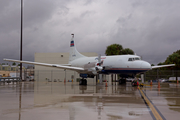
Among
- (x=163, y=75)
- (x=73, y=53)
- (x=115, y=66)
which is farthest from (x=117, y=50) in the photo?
(x=115, y=66)

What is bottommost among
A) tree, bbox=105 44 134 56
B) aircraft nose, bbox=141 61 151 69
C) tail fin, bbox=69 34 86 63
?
aircraft nose, bbox=141 61 151 69

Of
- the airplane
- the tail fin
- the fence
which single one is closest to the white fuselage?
the airplane

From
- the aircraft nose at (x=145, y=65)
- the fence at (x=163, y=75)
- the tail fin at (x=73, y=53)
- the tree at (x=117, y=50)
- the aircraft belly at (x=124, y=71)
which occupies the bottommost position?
the fence at (x=163, y=75)

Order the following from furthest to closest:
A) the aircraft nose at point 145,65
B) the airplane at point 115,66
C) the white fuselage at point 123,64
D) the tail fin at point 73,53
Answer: the tail fin at point 73,53, the airplane at point 115,66, the white fuselage at point 123,64, the aircraft nose at point 145,65

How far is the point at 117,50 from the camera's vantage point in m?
57.0

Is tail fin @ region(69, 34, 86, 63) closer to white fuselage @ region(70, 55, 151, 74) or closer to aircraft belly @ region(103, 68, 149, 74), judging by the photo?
→ white fuselage @ region(70, 55, 151, 74)

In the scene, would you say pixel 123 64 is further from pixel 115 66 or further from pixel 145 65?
pixel 145 65

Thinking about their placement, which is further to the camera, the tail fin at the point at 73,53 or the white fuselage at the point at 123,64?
the tail fin at the point at 73,53

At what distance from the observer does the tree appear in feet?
186

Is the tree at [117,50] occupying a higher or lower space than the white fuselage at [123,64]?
higher

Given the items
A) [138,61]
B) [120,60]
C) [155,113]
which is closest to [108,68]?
[120,60]

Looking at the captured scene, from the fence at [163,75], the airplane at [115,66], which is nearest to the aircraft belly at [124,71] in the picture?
the airplane at [115,66]

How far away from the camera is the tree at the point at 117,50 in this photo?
186ft

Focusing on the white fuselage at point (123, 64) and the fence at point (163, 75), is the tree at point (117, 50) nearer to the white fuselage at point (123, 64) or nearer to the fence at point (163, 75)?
the fence at point (163, 75)
